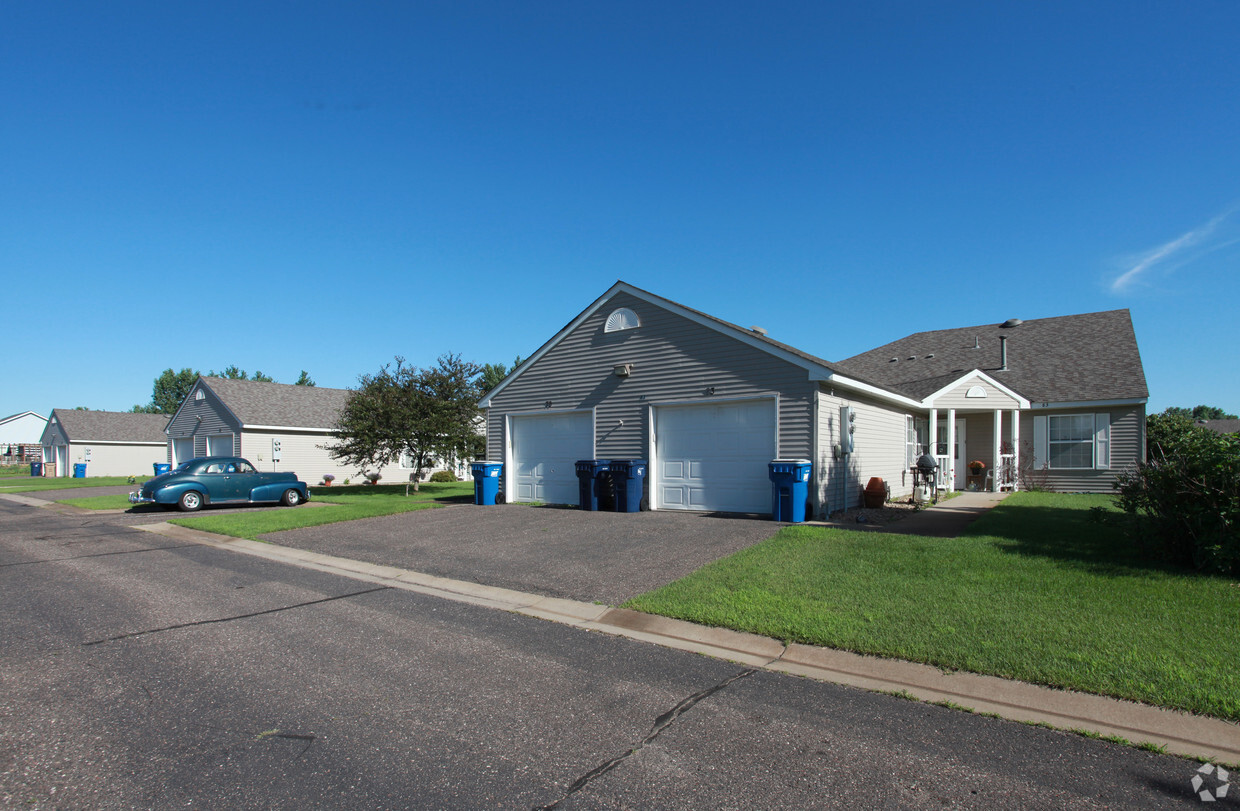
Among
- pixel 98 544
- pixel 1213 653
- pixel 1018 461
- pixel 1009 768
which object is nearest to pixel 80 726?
pixel 1009 768

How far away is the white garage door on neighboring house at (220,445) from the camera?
2998 centimetres

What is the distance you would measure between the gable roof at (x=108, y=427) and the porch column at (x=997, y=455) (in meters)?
48.8

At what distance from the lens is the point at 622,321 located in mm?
14875

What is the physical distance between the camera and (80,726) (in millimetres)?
3910

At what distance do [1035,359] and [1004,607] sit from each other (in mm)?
18539

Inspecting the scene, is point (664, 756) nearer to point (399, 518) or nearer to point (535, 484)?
point (399, 518)

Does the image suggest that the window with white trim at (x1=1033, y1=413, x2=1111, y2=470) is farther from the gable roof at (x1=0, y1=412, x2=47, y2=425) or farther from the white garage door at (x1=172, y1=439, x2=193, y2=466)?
the gable roof at (x1=0, y1=412, x2=47, y2=425)

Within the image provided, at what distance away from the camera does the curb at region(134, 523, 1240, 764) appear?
3.76m

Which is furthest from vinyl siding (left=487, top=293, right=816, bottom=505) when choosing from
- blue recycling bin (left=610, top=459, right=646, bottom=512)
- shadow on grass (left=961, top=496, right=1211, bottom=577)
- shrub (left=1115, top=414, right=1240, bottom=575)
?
shrub (left=1115, top=414, right=1240, bottom=575)

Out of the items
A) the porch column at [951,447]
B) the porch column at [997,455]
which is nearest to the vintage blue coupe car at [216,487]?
the porch column at [951,447]

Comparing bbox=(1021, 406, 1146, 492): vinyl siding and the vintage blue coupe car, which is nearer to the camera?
the vintage blue coupe car

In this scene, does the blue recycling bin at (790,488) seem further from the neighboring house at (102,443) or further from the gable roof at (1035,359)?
the neighboring house at (102,443)

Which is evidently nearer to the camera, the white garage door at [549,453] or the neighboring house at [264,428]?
the white garage door at [549,453]

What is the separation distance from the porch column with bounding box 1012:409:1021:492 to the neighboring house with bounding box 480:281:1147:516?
62mm
